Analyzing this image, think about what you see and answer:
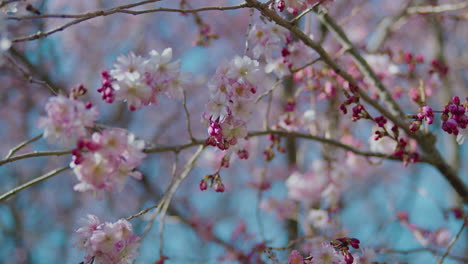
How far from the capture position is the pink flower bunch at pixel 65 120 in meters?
1.24

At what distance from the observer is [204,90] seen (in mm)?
7805

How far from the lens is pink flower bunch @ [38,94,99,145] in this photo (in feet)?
4.07

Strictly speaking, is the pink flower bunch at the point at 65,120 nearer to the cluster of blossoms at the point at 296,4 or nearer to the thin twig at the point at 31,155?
the thin twig at the point at 31,155

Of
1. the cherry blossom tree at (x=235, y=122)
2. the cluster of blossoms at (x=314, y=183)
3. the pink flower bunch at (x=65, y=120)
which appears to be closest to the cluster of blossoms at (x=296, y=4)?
the cherry blossom tree at (x=235, y=122)

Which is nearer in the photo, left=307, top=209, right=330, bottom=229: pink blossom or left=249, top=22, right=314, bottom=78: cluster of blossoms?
left=249, top=22, right=314, bottom=78: cluster of blossoms

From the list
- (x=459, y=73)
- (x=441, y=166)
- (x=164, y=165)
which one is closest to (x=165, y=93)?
(x=441, y=166)

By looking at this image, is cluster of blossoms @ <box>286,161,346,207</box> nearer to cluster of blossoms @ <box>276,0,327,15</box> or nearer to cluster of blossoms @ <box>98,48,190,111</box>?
cluster of blossoms @ <box>276,0,327,15</box>

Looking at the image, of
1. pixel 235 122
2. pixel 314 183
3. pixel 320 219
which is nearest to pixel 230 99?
pixel 235 122

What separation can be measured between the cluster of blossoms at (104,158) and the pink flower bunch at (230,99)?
0.38 meters

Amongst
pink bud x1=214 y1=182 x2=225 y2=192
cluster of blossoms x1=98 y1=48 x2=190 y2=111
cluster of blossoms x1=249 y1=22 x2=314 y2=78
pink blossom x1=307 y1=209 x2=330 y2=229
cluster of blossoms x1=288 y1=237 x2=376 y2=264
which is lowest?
pink blossom x1=307 y1=209 x2=330 y2=229

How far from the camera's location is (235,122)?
1.70 m

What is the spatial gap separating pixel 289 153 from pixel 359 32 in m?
3.61

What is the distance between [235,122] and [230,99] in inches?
3.8

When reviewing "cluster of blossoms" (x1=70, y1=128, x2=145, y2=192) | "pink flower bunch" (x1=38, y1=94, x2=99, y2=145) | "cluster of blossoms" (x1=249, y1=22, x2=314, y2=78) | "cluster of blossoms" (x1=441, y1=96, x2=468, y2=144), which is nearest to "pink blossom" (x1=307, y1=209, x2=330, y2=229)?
"cluster of blossoms" (x1=249, y1=22, x2=314, y2=78)
